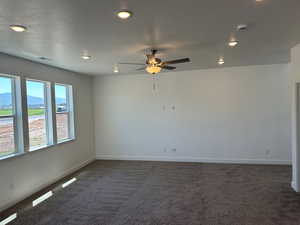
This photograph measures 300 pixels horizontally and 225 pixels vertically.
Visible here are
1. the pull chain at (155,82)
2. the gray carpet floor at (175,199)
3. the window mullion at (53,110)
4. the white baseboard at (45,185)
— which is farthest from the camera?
the pull chain at (155,82)

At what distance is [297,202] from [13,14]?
489 cm

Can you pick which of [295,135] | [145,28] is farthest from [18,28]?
[295,135]

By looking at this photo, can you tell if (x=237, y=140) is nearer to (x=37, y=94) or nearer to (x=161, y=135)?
(x=161, y=135)

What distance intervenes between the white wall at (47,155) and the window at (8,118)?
20 centimetres

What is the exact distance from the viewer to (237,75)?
18.7 ft

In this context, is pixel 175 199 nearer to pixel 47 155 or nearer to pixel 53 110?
pixel 47 155

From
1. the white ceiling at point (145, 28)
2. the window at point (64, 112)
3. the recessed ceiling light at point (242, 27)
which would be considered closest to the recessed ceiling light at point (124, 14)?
the white ceiling at point (145, 28)

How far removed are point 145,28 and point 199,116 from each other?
391 cm

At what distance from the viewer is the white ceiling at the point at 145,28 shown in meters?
2.04

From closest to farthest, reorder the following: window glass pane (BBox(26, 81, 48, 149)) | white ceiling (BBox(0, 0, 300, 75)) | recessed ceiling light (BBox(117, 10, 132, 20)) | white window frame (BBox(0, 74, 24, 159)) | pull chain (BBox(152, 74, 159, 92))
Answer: white ceiling (BBox(0, 0, 300, 75)) → recessed ceiling light (BBox(117, 10, 132, 20)) → white window frame (BBox(0, 74, 24, 159)) → window glass pane (BBox(26, 81, 48, 149)) → pull chain (BBox(152, 74, 159, 92))

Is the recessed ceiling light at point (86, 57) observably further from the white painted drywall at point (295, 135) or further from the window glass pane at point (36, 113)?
the white painted drywall at point (295, 135)

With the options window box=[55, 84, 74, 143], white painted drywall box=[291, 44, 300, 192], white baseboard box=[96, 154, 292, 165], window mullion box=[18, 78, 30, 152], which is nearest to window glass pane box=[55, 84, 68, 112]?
window box=[55, 84, 74, 143]

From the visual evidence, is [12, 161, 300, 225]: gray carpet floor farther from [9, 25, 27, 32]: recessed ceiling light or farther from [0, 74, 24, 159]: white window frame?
[9, 25, 27, 32]: recessed ceiling light

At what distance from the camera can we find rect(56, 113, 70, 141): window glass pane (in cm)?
520
